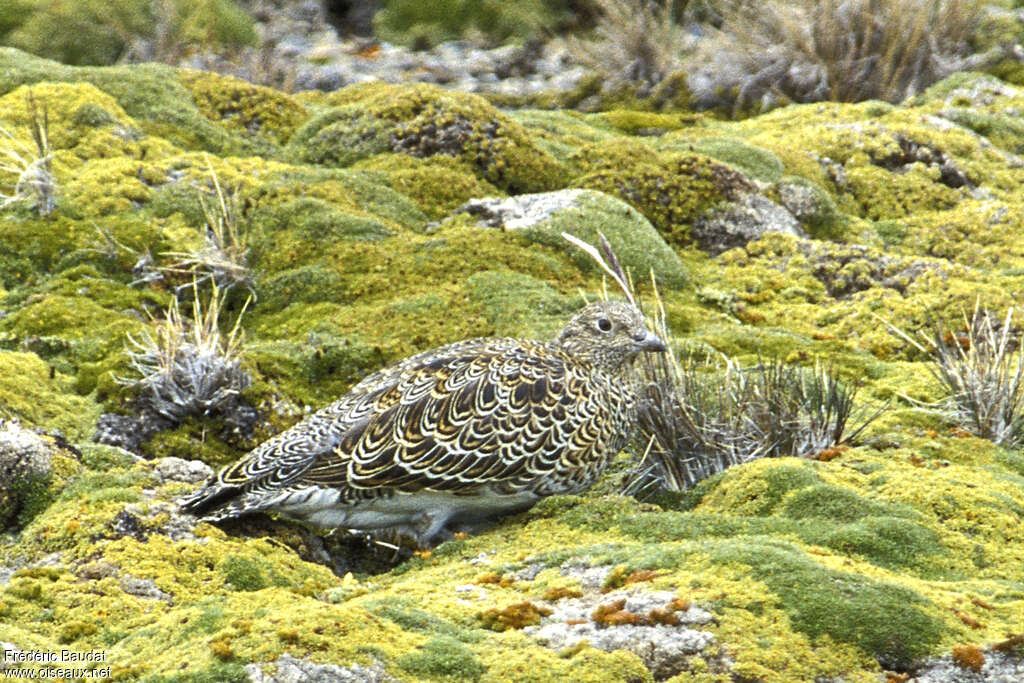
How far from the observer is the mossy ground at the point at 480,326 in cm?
572

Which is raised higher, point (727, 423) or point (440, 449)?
point (440, 449)

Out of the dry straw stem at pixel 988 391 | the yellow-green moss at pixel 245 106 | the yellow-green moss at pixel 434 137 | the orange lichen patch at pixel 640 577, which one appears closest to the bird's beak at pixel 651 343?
the dry straw stem at pixel 988 391

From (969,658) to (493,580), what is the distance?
2540 mm

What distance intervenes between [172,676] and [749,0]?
20.8 meters

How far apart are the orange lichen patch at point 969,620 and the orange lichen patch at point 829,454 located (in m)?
2.68

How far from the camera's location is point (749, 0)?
76.2ft

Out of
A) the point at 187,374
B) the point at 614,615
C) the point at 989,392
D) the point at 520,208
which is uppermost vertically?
the point at 614,615

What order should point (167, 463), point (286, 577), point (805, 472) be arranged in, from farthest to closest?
point (167, 463) < point (805, 472) < point (286, 577)

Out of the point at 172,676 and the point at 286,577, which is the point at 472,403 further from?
the point at 172,676

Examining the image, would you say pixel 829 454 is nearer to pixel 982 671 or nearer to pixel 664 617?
pixel 982 671

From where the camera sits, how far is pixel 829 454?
848 cm

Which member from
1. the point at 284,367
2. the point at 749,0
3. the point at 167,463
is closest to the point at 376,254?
the point at 284,367

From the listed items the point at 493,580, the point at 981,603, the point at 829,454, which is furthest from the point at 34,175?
the point at 981,603

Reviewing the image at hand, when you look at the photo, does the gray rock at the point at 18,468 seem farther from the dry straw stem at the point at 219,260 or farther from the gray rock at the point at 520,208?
the gray rock at the point at 520,208
